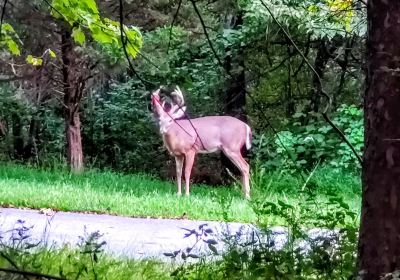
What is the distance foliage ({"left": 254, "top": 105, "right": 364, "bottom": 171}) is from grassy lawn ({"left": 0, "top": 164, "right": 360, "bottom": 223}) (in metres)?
0.53

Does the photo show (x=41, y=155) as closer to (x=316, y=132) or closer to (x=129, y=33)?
(x=316, y=132)

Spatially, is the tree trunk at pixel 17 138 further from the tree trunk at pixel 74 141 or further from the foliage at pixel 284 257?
the foliage at pixel 284 257

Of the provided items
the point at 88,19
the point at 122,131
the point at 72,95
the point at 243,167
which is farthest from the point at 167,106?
the point at 88,19

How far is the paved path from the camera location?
6.02 m

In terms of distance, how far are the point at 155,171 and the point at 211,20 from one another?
13.8 ft

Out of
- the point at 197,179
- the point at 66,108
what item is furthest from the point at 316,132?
the point at 66,108

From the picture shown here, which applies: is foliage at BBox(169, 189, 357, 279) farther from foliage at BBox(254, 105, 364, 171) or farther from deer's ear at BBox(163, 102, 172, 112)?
foliage at BBox(254, 105, 364, 171)

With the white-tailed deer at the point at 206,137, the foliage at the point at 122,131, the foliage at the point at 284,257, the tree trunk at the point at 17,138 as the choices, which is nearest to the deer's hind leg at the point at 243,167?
the white-tailed deer at the point at 206,137

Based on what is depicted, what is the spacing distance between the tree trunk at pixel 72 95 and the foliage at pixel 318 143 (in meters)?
3.67

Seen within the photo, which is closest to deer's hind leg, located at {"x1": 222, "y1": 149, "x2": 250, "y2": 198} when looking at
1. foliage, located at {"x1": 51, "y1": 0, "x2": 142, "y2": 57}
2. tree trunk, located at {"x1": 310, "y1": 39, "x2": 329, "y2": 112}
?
tree trunk, located at {"x1": 310, "y1": 39, "x2": 329, "y2": 112}

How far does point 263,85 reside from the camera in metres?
15.2

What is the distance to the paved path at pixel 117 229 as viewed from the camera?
6.02m

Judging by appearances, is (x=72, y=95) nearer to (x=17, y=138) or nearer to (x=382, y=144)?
(x=17, y=138)

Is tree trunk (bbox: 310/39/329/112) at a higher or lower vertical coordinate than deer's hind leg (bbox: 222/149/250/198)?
higher
